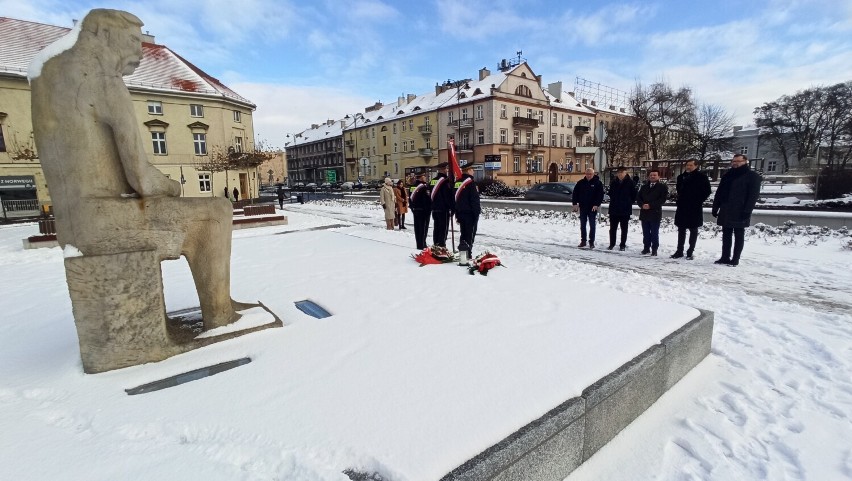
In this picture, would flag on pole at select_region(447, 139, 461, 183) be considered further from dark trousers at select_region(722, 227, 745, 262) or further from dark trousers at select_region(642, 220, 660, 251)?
dark trousers at select_region(722, 227, 745, 262)

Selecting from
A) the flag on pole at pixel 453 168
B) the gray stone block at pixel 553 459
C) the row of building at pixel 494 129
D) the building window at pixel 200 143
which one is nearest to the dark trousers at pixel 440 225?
the flag on pole at pixel 453 168

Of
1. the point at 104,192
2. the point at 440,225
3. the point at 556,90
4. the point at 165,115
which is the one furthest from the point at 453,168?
Answer: the point at 556,90

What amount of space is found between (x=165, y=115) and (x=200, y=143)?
3081 millimetres

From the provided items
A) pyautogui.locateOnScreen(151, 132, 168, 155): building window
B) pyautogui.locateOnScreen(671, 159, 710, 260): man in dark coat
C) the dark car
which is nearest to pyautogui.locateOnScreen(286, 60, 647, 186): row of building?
the dark car

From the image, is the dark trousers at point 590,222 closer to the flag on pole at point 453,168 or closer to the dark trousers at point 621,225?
the dark trousers at point 621,225

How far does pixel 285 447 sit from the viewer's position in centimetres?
198

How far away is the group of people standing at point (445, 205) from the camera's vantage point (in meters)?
7.70

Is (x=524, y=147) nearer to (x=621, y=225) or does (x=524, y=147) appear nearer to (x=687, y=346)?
(x=621, y=225)

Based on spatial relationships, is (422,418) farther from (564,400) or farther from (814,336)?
(814,336)

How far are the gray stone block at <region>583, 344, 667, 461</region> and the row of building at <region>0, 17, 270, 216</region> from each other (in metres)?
29.2

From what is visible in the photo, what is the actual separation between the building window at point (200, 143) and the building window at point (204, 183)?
1.89 metres

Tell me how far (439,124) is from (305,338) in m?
49.6

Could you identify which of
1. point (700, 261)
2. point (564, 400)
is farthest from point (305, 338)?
point (700, 261)

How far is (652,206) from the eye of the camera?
8.30 meters
